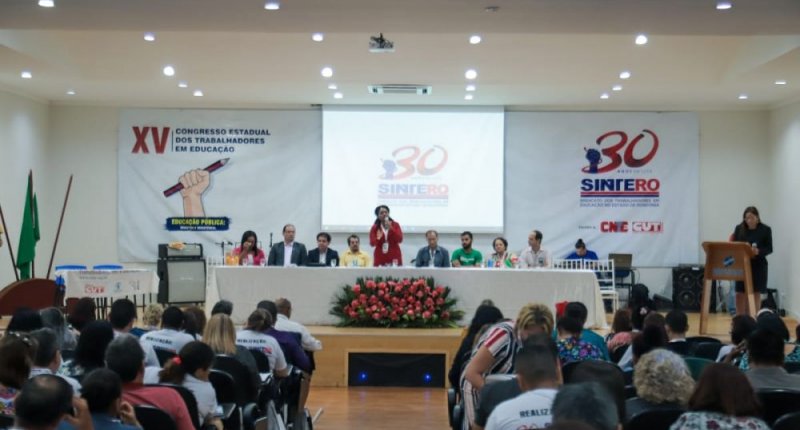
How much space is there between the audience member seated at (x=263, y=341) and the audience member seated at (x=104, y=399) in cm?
260

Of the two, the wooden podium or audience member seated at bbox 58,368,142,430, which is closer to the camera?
audience member seated at bbox 58,368,142,430

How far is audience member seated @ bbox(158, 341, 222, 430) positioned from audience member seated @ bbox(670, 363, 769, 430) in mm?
2055

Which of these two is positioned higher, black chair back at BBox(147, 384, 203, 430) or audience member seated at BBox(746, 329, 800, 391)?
audience member seated at BBox(746, 329, 800, 391)

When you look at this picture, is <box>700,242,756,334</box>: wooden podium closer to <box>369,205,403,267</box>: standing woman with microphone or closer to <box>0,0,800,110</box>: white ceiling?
<box>0,0,800,110</box>: white ceiling

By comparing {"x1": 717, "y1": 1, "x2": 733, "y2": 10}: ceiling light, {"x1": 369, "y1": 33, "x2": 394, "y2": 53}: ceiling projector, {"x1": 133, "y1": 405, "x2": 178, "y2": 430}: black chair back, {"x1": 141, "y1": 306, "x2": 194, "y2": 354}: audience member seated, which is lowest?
{"x1": 133, "y1": 405, "x2": 178, "y2": 430}: black chair back

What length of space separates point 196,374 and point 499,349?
1.47 metres

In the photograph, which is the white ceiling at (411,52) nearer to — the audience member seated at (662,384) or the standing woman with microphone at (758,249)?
the standing woman with microphone at (758,249)

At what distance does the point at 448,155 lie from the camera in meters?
14.2

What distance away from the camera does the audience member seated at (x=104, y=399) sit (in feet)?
10.4

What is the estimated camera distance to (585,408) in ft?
7.84

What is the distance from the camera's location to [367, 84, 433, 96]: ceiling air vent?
488 inches

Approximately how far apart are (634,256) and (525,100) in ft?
9.49

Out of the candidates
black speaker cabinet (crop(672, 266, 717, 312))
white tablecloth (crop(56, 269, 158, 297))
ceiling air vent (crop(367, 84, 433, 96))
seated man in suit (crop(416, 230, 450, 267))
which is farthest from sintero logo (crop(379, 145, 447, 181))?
white tablecloth (crop(56, 269, 158, 297))

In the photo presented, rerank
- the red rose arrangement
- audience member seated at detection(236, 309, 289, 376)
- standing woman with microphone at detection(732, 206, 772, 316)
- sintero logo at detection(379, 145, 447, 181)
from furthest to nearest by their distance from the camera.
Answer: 1. sintero logo at detection(379, 145, 447, 181)
2. standing woman with microphone at detection(732, 206, 772, 316)
3. the red rose arrangement
4. audience member seated at detection(236, 309, 289, 376)
